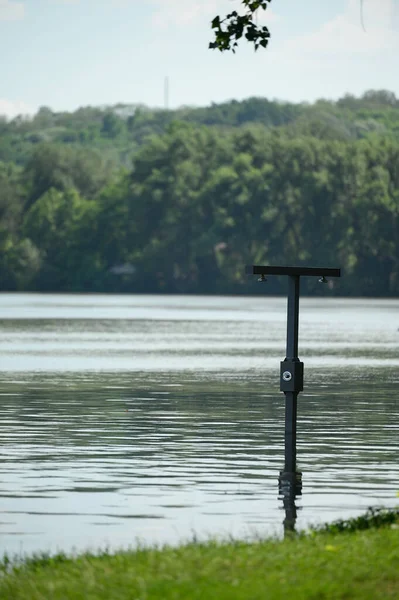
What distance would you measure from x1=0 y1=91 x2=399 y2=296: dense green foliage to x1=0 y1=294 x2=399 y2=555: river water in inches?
3744

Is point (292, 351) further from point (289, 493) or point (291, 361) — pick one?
point (289, 493)

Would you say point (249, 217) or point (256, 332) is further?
point (249, 217)

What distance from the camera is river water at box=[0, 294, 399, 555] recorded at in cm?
1263

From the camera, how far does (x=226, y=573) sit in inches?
347

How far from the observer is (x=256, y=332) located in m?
60.4

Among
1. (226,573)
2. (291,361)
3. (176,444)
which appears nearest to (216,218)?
(176,444)

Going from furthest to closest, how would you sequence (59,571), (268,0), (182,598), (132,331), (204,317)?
(204,317) < (132,331) < (268,0) < (59,571) < (182,598)

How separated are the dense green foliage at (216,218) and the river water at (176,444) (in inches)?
3744

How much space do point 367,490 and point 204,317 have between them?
6696cm

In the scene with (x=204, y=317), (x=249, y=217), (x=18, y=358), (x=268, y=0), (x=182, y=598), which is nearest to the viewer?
(x=182, y=598)

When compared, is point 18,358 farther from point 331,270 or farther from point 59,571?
point 59,571

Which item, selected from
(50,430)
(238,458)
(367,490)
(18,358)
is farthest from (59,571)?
(18,358)

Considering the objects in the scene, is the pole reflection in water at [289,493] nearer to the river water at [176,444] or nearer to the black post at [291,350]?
the river water at [176,444]

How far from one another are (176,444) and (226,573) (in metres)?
9.93
